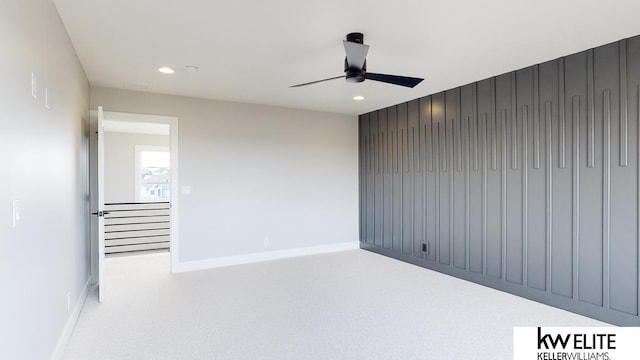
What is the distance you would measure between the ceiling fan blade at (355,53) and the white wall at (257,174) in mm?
2759

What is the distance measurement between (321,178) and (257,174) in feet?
3.71

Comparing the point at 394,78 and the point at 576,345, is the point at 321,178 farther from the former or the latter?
the point at 576,345

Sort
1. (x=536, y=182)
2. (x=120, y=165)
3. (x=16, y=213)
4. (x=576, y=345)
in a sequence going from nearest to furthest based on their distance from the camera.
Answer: (x=16, y=213)
(x=576, y=345)
(x=536, y=182)
(x=120, y=165)

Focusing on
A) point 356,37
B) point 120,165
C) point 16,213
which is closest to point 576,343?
point 356,37

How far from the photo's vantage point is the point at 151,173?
27.1ft

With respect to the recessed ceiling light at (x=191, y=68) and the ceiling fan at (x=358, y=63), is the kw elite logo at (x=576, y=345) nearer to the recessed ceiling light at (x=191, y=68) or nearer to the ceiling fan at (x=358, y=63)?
the ceiling fan at (x=358, y=63)

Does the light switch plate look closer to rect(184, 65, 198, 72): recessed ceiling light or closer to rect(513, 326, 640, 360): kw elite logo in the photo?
rect(184, 65, 198, 72): recessed ceiling light

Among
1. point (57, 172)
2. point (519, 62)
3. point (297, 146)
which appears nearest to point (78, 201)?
point (57, 172)

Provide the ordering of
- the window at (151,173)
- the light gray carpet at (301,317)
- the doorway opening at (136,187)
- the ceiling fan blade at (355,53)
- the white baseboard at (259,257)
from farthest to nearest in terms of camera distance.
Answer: the window at (151,173), the doorway opening at (136,187), the white baseboard at (259,257), the ceiling fan blade at (355,53), the light gray carpet at (301,317)

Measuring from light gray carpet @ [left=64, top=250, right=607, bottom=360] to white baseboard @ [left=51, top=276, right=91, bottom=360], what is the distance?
53mm

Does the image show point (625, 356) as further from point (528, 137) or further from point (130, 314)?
point (130, 314)

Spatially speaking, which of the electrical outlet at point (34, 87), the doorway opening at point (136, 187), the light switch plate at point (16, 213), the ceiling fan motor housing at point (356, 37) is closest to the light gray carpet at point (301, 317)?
the light switch plate at point (16, 213)

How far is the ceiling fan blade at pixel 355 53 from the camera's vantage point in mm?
2756

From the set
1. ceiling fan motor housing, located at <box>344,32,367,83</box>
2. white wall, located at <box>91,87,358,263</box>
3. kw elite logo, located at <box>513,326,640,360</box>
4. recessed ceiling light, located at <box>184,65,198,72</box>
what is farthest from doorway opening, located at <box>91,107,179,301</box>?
kw elite logo, located at <box>513,326,640,360</box>
